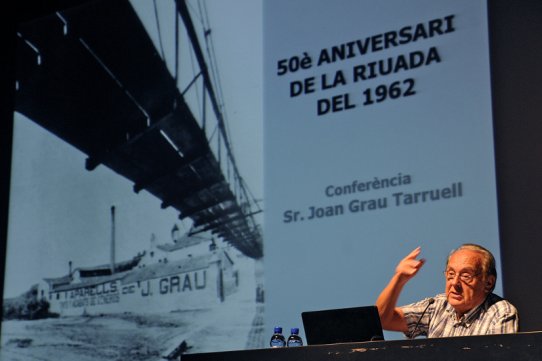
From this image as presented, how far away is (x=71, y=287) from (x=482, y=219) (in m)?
2.47

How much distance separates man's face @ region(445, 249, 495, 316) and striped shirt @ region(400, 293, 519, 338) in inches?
1.3

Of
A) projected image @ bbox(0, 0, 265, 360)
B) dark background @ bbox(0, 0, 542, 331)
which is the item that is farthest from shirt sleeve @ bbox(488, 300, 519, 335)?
projected image @ bbox(0, 0, 265, 360)

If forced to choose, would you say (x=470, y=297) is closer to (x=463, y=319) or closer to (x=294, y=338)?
(x=463, y=319)

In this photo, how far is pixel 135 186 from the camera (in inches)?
191

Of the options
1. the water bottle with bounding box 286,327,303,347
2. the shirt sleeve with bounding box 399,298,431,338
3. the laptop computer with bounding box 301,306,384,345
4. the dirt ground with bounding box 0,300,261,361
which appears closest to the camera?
the laptop computer with bounding box 301,306,384,345

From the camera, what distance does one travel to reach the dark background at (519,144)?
11.8ft

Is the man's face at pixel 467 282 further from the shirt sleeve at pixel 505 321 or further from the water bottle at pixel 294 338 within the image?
the water bottle at pixel 294 338

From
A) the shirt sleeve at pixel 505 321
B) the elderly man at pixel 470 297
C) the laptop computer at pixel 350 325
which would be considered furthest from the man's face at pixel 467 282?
the laptop computer at pixel 350 325

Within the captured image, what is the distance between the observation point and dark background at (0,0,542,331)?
3.59 meters

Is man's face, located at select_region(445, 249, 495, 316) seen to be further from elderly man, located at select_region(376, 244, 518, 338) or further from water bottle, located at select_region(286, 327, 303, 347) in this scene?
water bottle, located at select_region(286, 327, 303, 347)

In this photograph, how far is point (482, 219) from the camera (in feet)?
11.9

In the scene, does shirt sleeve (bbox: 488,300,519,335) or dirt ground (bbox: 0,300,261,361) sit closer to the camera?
shirt sleeve (bbox: 488,300,519,335)

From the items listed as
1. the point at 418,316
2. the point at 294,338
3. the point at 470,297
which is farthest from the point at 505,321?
the point at 294,338

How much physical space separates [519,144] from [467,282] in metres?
0.98
